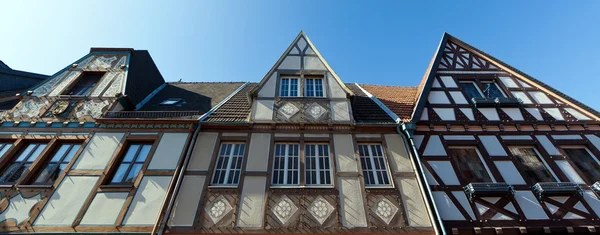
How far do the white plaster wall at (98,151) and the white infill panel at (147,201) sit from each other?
1.55m

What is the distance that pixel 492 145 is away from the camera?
791 centimetres

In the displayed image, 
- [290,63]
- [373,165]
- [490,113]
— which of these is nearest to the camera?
[373,165]

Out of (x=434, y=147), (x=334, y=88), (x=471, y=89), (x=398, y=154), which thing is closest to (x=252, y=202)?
(x=398, y=154)

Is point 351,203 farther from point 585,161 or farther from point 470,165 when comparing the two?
point 585,161

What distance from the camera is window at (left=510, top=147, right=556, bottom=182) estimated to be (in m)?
7.27

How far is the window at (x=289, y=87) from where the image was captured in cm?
927

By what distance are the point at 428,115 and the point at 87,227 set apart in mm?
10397

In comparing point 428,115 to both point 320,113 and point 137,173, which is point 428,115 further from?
point 137,173

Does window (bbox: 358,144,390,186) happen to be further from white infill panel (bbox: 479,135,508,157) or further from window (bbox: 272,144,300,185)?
white infill panel (bbox: 479,135,508,157)

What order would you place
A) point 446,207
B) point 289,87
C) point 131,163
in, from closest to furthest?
point 446,207, point 131,163, point 289,87

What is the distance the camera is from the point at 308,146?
25.8 ft

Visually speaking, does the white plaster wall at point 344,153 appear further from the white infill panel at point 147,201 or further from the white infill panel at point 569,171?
the white infill panel at point 569,171

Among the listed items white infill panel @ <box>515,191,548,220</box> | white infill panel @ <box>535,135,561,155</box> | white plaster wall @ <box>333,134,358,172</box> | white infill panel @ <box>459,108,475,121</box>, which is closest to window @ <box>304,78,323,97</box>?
white plaster wall @ <box>333,134,358,172</box>

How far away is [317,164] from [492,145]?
5716 mm
